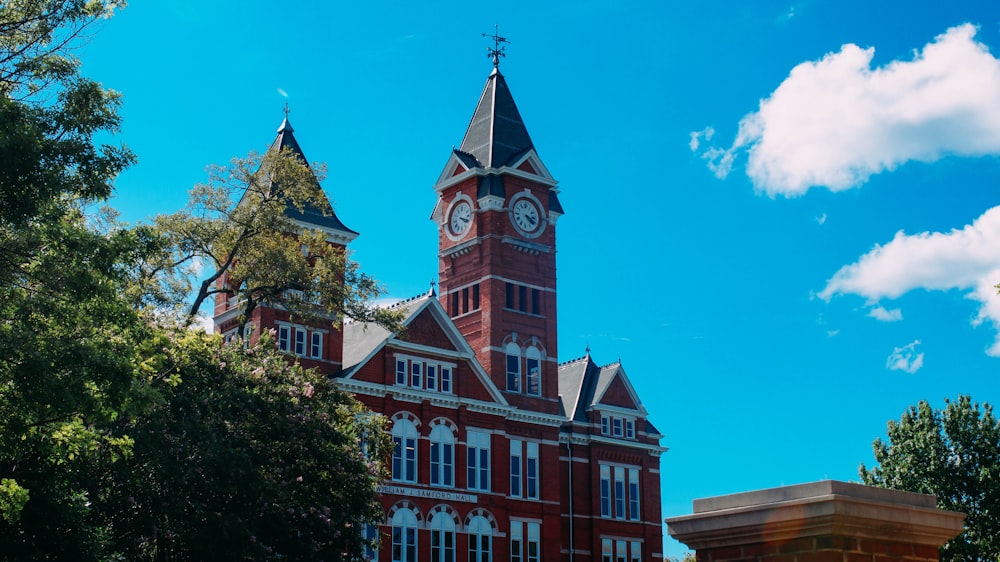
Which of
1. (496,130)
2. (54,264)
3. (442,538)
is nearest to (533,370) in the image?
(442,538)

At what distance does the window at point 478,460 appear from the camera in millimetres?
58531

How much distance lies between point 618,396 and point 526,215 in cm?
1250

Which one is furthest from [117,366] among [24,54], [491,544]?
[491,544]

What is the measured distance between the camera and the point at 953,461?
48.0m

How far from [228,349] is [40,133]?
16573 millimetres

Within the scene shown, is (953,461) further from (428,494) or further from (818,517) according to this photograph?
(818,517)

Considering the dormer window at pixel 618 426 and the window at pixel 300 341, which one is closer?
the window at pixel 300 341

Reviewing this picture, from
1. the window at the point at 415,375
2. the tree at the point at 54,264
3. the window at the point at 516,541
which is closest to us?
the tree at the point at 54,264

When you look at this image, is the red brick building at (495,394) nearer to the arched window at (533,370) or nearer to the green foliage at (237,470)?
the arched window at (533,370)

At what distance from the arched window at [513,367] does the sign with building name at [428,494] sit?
708 centimetres

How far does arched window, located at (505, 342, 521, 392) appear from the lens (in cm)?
6250

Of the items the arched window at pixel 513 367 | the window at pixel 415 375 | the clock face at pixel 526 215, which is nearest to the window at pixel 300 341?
the window at pixel 415 375

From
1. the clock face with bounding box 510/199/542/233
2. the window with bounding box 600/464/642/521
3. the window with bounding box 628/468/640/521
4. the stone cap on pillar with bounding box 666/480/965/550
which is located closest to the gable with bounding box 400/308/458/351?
the clock face with bounding box 510/199/542/233

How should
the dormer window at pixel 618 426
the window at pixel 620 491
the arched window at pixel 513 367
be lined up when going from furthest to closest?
the dormer window at pixel 618 426, the window at pixel 620 491, the arched window at pixel 513 367
